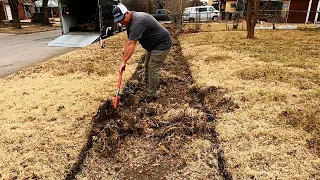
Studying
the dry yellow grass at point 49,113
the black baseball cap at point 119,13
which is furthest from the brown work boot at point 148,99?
the black baseball cap at point 119,13

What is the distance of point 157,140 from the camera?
3.10m

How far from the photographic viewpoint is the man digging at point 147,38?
3.65 m

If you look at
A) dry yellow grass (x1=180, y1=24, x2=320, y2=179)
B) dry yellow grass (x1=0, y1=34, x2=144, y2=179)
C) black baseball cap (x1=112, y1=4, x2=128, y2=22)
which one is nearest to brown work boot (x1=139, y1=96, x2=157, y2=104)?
dry yellow grass (x1=0, y1=34, x2=144, y2=179)

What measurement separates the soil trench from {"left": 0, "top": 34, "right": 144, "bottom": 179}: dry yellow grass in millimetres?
219

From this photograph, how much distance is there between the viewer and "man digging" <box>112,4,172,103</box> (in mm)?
3646

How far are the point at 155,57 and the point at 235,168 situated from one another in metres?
2.17

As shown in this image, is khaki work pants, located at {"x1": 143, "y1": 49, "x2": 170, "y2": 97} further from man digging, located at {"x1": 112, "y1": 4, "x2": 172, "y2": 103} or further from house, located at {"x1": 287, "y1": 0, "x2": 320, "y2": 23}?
house, located at {"x1": 287, "y1": 0, "x2": 320, "y2": 23}

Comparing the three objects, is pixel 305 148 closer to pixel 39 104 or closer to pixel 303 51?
pixel 39 104

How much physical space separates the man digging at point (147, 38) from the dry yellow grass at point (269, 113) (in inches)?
50.1

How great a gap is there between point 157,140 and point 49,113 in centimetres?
171

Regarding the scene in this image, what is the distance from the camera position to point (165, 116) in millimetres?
3654

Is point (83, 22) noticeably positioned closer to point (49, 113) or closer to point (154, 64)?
point (154, 64)

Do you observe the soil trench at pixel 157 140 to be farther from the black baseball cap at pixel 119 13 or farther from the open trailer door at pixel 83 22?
the open trailer door at pixel 83 22

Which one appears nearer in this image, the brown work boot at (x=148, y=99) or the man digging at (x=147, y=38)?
the man digging at (x=147, y=38)
